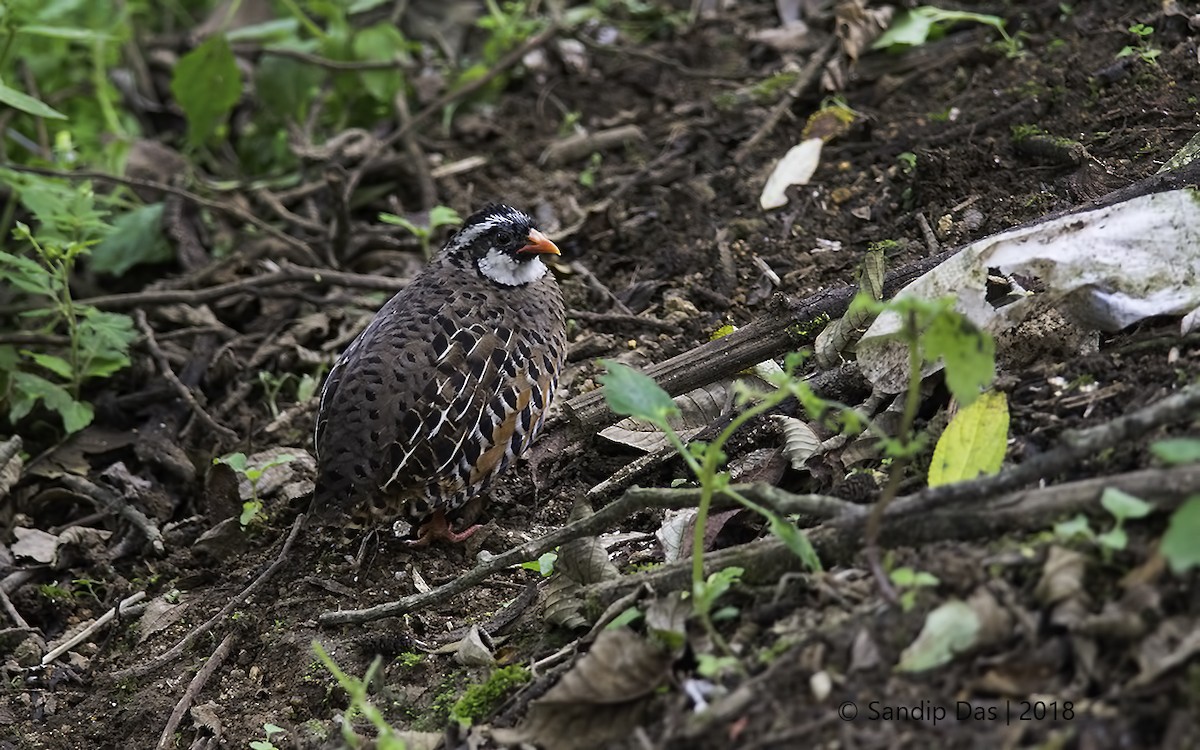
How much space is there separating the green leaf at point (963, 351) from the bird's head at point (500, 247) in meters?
2.89

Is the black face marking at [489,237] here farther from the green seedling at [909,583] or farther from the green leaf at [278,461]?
the green seedling at [909,583]

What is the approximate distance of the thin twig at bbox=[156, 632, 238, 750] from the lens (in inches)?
161

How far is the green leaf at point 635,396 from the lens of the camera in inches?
125

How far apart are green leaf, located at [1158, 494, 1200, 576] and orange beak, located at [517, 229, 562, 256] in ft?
11.0

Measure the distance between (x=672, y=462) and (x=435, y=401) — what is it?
93 cm

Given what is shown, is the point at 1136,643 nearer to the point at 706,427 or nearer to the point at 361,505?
the point at 706,427

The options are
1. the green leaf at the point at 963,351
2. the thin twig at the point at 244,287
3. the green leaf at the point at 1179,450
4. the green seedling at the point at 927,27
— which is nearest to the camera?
the green leaf at the point at 1179,450

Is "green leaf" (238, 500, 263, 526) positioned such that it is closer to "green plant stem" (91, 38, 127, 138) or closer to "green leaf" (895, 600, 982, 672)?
"green leaf" (895, 600, 982, 672)

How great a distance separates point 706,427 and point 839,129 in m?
2.26

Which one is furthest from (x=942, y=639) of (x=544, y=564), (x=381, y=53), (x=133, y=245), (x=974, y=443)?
(x=381, y=53)

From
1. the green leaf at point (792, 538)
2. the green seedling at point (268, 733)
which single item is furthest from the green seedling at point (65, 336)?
the green leaf at point (792, 538)

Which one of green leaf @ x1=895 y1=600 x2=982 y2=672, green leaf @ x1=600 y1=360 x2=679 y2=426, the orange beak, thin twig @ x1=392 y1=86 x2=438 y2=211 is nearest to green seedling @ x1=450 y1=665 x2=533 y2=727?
green leaf @ x1=600 y1=360 x2=679 y2=426

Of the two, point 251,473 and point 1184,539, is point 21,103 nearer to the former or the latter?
point 251,473

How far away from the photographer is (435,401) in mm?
4789
